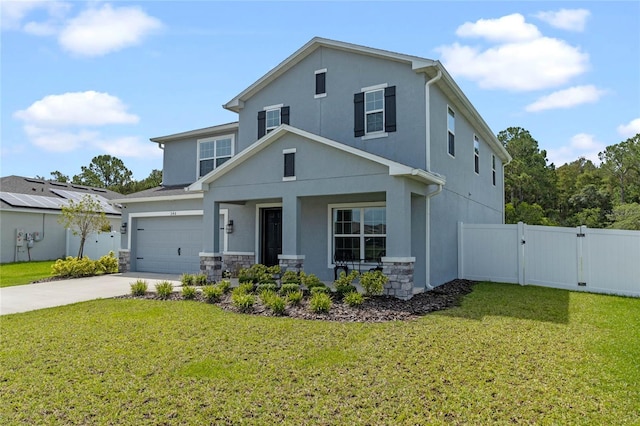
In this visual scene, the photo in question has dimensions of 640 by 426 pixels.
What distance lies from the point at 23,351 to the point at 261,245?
8139 mm

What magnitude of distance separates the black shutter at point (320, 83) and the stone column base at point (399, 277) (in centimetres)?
585

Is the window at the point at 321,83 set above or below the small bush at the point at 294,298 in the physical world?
above

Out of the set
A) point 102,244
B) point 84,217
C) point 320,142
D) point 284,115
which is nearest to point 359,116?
point 320,142

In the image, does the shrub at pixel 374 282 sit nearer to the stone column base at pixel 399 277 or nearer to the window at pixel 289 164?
the stone column base at pixel 399 277

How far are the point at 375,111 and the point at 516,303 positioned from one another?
599 centimetres

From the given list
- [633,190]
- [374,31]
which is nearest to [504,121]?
[633,190]

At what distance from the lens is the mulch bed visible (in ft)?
24.7

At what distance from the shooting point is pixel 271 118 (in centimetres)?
1337

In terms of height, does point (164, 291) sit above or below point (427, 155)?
below

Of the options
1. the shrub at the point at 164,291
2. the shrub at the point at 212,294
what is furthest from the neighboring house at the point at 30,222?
the shrub at the point at 212,294

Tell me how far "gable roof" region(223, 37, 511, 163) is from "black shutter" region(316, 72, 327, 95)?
0.80m

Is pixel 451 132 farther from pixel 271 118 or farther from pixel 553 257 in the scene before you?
pixel 271 118

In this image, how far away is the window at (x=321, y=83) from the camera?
40.3 feet

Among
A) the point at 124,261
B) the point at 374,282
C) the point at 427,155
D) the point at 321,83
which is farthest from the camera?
the point at 124,261
